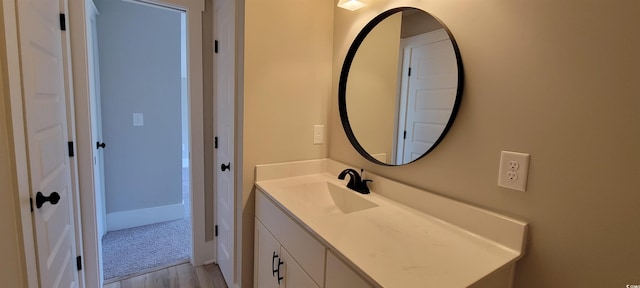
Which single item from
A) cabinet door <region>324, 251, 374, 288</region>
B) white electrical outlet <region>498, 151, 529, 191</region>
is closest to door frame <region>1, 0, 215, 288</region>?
cabinet door <region>324, 251, 374, 288</region>

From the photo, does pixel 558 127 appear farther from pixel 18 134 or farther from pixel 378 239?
pixel 18 134

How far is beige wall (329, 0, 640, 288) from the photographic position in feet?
2.48

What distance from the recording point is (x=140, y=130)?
2.82 meters

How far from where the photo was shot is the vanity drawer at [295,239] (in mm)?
1043

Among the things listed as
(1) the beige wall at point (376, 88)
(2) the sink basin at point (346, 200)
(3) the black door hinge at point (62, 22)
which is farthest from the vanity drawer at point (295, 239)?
(3) the black door hinge at point (62, 22)

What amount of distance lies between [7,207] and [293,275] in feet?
3.24

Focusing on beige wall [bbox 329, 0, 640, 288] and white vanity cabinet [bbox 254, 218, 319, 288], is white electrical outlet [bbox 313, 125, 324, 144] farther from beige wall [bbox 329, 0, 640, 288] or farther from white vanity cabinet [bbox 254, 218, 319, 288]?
beige wall [bbox 329, 0, 640, 288]

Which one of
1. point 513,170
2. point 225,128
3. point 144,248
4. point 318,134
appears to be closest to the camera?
point 513,170

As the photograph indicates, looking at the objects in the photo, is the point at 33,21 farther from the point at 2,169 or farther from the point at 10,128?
the point at 2,169

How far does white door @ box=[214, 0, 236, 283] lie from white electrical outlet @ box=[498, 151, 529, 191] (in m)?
1.36

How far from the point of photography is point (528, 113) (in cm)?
93

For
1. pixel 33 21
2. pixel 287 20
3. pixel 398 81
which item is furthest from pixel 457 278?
pixel 33 21

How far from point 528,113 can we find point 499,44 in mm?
262

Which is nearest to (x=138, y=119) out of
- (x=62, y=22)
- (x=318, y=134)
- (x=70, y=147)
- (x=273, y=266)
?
(x=70, y=147)
